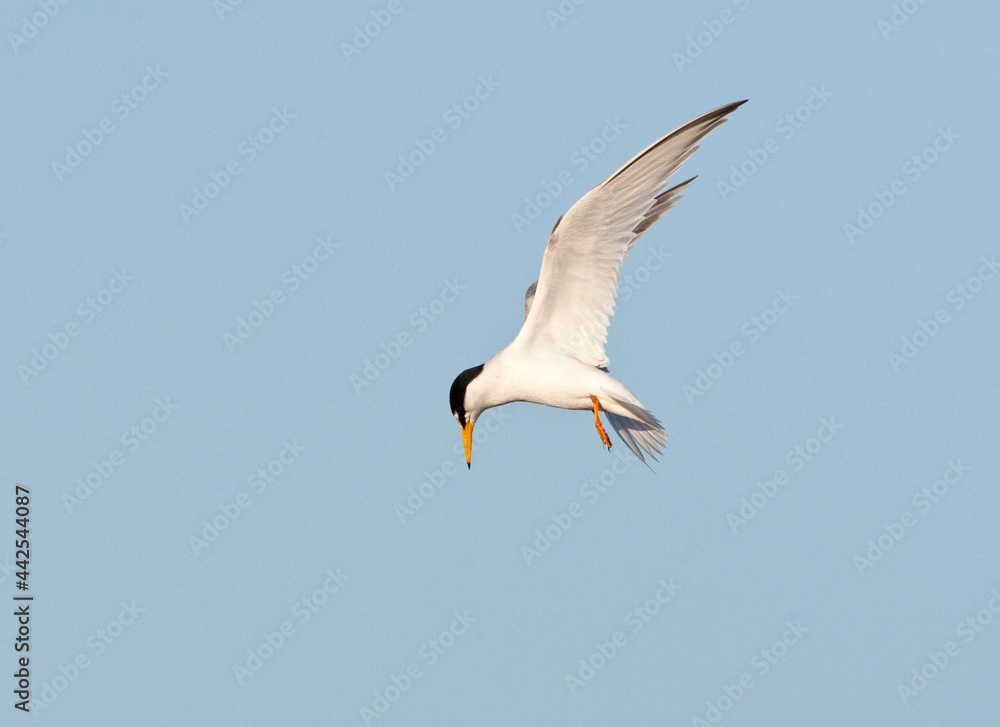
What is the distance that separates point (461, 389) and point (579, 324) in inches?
50.1

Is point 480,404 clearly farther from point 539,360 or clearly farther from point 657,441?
point 657,441

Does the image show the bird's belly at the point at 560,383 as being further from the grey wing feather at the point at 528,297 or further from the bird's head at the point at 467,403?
the grey wing feather at the point at 528,297

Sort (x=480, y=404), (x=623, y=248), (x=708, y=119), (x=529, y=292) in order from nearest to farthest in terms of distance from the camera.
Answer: (x=708, y=119)
(x=623, y=248)
(x=480, y=404)
(x=529, y=292)

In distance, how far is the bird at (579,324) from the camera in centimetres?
1247

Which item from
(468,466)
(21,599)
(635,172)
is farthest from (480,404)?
(21,599)

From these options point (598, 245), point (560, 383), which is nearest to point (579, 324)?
point (560, 383)

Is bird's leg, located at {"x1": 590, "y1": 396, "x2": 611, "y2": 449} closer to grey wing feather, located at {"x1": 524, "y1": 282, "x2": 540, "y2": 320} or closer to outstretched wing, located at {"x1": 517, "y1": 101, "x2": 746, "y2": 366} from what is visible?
outstretched wing, located at {"x1": 517, "y1": 101, "x2": 746, "y2": 366}

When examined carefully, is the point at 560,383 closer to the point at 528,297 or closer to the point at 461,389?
the point at 461,389

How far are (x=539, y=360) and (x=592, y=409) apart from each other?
0.67m

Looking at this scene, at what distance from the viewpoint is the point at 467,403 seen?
1386 cm

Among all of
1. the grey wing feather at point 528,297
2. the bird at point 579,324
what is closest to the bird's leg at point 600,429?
the bird at point 579,324

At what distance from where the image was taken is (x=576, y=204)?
12312mm

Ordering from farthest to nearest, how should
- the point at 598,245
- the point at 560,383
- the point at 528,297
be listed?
the point at 528,297, the point at 560,383, the point at 598,245

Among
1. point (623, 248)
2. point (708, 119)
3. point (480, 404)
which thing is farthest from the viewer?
point (480, 404)
